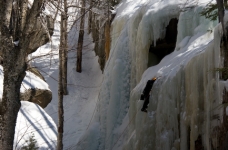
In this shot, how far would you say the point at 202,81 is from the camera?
219 inches

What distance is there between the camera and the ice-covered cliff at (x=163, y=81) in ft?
17.6

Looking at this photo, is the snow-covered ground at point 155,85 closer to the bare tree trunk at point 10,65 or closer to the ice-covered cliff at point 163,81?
the ice-covered cliff at point 163,81

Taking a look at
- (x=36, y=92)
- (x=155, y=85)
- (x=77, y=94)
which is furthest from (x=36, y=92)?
(x=155, y=85)

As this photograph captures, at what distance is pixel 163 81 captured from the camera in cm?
677

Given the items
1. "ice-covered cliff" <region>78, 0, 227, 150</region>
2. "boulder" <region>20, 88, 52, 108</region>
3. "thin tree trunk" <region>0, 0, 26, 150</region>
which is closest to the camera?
"thin tree trunk" <region>0, 0, 26, 150</region>

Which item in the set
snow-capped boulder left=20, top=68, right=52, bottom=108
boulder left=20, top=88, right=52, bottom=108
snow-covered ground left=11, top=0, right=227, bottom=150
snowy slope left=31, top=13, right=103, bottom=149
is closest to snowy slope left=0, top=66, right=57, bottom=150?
snow-covered ground left=11, top=0, right=227, bottom=150

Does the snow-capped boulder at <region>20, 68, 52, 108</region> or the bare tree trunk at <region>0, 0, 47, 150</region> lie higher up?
the bare tree trunk at <region>0, 0, 47, 150</region>

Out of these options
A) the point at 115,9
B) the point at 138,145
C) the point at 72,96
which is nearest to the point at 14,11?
the point at 138,145

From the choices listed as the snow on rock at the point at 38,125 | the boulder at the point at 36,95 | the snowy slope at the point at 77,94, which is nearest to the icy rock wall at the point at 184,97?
the snow on rock at the point at 38,125

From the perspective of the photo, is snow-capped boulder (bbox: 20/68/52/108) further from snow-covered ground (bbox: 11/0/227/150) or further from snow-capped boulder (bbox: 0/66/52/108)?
snow-covered ground (bbox: 11/0/227/150)

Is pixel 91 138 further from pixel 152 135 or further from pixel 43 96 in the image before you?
pixel 152 135

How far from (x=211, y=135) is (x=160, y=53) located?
4491 mm

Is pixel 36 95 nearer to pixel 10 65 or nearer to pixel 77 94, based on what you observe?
pixel 77 94

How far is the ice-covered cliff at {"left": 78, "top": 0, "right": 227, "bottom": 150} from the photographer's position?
17.6 ft
